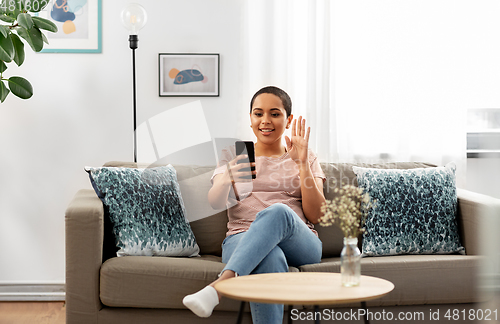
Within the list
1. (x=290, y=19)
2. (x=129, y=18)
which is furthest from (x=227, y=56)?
(x=129, y=18)

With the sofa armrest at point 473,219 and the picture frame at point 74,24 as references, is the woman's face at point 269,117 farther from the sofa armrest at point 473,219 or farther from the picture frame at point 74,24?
the picture frame at point 74,24

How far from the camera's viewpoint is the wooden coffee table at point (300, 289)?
113cm

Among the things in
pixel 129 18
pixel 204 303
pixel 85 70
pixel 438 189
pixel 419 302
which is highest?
pixel 129 18

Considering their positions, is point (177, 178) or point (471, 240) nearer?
point (471, 240)

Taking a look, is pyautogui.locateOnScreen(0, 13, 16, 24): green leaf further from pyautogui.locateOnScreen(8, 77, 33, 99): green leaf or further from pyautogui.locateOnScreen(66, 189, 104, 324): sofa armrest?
pyautogui.locateOnScreen(66, 189, 104, 324): sofa armrest

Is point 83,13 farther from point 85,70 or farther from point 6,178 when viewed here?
point 6,178

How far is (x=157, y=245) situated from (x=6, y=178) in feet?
4.12

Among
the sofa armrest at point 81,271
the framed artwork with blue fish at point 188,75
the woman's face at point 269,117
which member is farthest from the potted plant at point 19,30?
the woman's face at point 269,117

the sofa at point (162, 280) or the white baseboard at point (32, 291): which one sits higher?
the sofa at point (162, 280)

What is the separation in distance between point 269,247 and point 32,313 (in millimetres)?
1573

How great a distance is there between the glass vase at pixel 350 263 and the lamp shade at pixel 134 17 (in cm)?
178

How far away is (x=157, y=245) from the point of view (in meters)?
1.92

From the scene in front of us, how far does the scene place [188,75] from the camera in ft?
8.70

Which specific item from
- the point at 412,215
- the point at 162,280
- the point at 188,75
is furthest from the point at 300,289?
the point at 188,75
